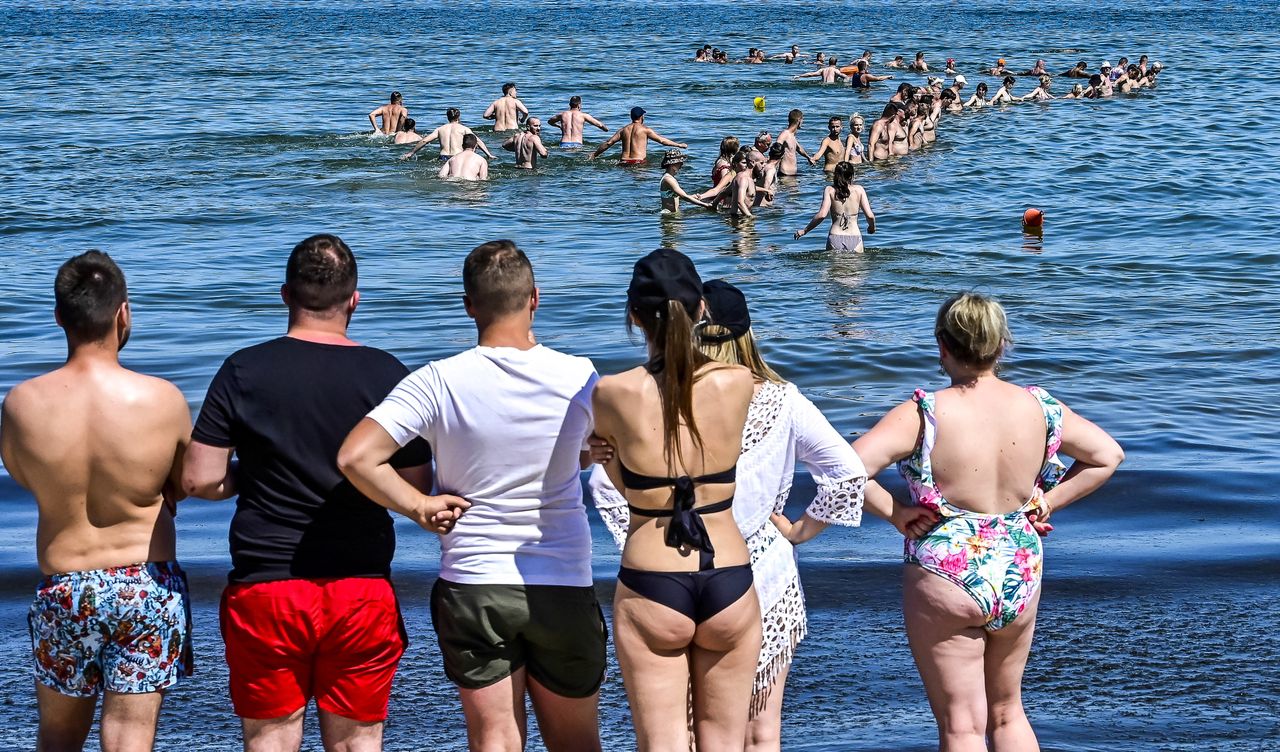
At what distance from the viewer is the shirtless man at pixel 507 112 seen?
30656 mm

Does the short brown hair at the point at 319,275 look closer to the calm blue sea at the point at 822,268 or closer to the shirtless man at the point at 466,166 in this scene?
the calm blue sea at the point at 822,268

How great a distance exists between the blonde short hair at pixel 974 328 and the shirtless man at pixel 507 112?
89.4 ft

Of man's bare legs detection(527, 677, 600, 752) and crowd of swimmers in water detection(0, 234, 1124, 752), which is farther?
man's bare legs detection(527, 677, 600, 752)

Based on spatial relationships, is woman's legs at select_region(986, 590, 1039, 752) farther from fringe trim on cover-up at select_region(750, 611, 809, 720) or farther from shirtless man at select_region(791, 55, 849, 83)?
shirtless man at select_region(791, 55, 849, 83)

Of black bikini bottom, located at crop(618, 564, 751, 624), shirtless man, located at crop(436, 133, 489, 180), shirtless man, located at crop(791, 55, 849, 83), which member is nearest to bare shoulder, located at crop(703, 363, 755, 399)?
black bikini bottom, located at crop(618, 564, 751, 624)

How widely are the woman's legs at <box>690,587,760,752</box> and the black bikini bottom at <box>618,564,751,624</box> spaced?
0.05 meters

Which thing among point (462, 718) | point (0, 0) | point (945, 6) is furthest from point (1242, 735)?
point (0, 0)

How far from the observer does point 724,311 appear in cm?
392

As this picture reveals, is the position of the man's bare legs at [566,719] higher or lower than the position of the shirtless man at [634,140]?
higher

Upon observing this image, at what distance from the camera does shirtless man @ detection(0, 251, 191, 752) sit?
392cm

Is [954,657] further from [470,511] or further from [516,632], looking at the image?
[470,511]

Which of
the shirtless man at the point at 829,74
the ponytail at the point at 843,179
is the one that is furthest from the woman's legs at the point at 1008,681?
the shirtless man at the point at 829,74

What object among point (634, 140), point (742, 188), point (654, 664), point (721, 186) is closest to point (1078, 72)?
point (634, 140)

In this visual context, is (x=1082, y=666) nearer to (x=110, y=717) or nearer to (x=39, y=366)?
(x=110, y=717)
